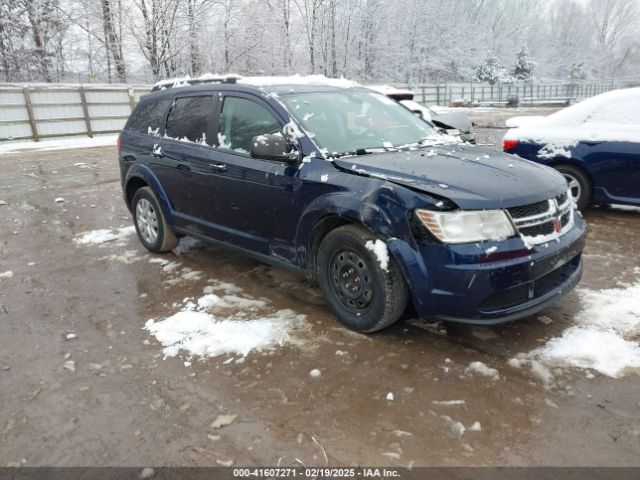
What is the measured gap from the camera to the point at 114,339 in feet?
11.9

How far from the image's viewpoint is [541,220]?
3152 mm

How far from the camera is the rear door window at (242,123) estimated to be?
3.98 metres

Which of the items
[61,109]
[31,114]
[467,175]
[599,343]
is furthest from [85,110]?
[599,343]

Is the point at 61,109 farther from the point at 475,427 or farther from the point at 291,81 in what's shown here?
the point at 475,427

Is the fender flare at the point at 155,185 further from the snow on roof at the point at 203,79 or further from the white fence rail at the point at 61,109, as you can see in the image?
the white fence rail at the point at 61,109

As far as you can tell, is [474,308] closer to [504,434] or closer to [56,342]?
[504,434]

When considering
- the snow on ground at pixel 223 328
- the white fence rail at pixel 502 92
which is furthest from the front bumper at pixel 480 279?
the white fence rail at pixel 502 92

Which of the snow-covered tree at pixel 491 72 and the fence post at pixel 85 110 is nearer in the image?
the fence post at pixel 85 110

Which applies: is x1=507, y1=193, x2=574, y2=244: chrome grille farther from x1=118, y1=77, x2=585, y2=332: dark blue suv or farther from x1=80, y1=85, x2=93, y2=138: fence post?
x1=80, y1=85, x2=93, y2=138: fence post

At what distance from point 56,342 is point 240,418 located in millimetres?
1784

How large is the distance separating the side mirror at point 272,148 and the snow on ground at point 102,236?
10.9 feet

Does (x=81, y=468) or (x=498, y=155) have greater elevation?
(x=498, y=155)

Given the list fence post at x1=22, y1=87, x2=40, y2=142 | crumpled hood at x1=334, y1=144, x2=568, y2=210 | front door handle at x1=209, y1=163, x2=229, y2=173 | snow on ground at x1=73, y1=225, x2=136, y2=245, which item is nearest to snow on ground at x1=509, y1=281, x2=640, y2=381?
crumpled hood at x1=334, y1=144, x2=568, y2=210

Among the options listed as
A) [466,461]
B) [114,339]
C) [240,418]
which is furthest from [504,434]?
[114,339]
